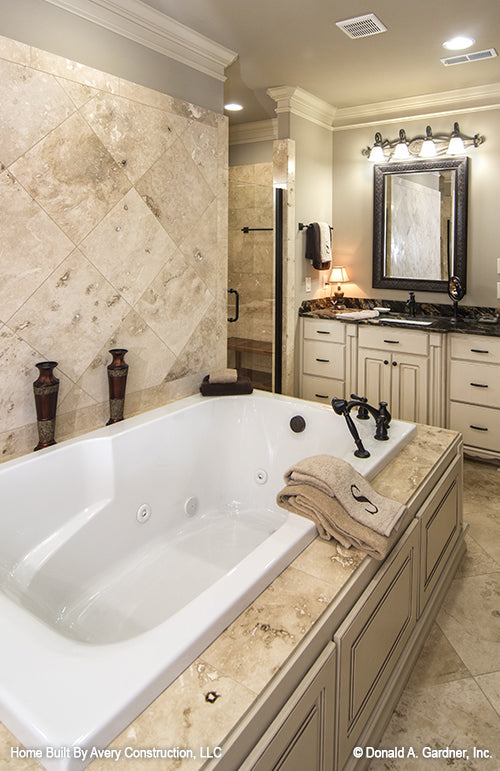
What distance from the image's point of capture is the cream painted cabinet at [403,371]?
3789 millimetres

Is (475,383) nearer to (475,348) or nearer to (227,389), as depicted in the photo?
(475,348)

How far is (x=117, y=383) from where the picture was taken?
252 centimetres

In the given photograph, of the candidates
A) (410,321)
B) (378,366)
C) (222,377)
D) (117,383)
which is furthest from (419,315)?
(117,383)

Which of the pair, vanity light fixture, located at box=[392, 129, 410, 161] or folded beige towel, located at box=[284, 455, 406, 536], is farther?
vanity light fixture, located at box=[392, 129, 410, 161]

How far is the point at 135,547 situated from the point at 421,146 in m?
3.66

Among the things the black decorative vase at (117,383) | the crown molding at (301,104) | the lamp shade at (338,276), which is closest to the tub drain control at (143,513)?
the black decorative vase at (117,383)

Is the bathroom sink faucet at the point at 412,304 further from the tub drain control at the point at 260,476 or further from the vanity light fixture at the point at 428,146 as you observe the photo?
the tub drain control at the point at 260,476

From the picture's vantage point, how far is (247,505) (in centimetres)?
283

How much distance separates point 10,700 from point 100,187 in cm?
205

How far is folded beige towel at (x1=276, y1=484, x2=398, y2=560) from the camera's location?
157 cm

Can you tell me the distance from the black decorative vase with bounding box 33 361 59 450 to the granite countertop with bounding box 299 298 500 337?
2530 millimetres

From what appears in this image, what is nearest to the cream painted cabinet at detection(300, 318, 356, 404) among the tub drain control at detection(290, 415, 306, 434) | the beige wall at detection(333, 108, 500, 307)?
the beige wall at detection(333, 108, 500, 307)

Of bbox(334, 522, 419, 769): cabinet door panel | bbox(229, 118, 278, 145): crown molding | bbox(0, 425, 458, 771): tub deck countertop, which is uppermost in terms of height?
bbox(229, 118, 278, 145): crown molding

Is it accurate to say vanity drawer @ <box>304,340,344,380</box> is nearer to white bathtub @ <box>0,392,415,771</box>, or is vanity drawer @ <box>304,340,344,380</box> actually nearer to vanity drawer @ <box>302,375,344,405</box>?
vanity drawer @ <box>302,375,344,405</box>
